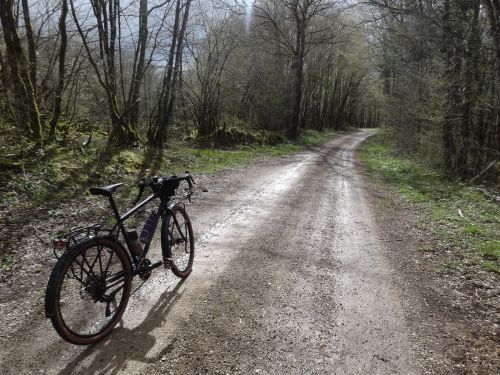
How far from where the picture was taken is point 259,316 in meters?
3.88

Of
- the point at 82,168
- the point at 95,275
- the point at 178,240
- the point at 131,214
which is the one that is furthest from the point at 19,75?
the point at 95,275

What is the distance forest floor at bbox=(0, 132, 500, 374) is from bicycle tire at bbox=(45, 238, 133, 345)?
0.52 feet

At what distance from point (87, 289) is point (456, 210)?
817 cm

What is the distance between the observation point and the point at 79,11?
11.2 meters

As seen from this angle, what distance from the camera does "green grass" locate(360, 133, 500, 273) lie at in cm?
605

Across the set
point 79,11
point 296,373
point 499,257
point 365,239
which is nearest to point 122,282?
point 296,373

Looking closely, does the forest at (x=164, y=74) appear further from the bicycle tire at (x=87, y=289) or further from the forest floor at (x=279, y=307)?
the bicycle tire at (x=87, y=289)

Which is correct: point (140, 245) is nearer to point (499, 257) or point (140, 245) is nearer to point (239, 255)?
point (239, 255)

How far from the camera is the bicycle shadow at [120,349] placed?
3.01 m

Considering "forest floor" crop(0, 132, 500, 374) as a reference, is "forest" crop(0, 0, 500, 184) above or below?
above

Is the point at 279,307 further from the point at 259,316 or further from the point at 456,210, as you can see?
the point at 456,210

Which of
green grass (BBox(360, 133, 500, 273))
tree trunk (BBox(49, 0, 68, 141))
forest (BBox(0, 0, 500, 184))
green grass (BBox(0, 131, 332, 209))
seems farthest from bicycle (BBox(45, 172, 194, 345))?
tree trunk (BBox(49, 0, 68, 141))

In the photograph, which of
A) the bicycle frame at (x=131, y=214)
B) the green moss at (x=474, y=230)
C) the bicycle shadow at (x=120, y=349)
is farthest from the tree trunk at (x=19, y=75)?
the green moss at (x=474, y=230)

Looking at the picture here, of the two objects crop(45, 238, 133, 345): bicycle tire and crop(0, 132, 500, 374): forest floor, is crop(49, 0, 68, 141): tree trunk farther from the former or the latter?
crop(45, 238, 133, 345): bicycle tire
